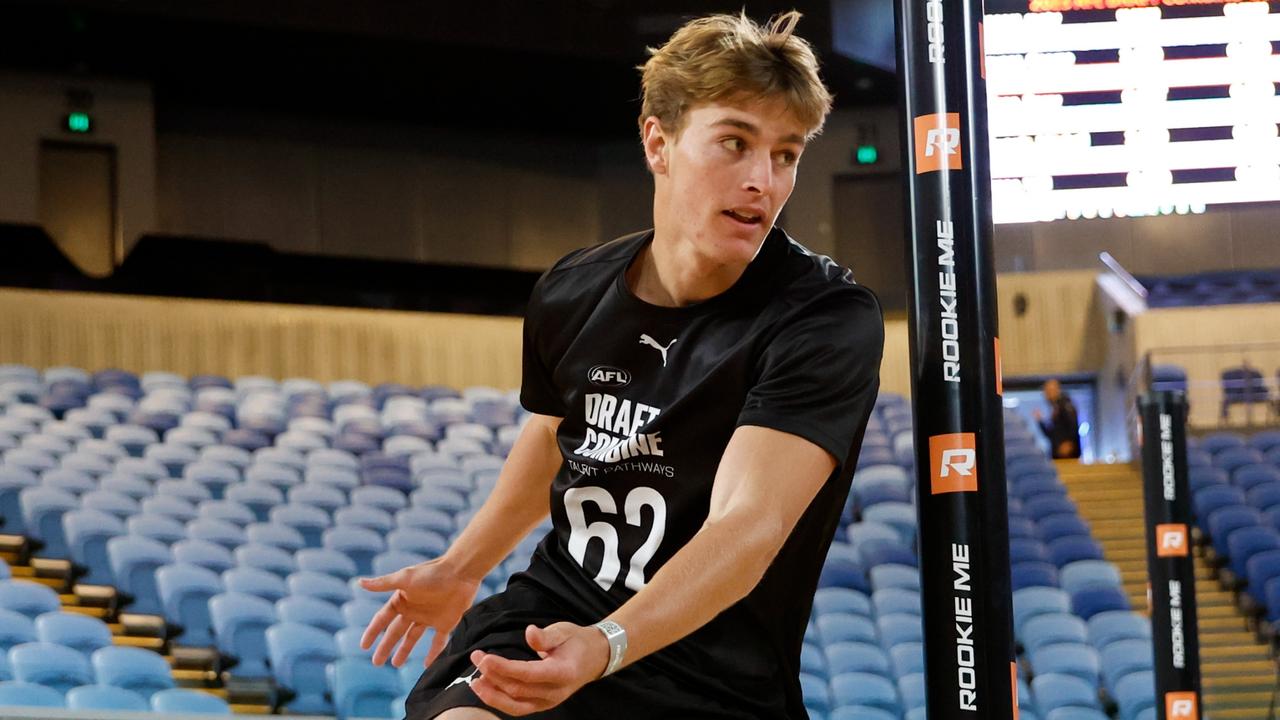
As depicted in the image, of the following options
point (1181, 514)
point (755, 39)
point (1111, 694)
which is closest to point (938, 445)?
point (755, 39)

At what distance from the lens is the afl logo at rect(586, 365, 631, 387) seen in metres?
2.13

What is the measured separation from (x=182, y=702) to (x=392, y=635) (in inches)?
173

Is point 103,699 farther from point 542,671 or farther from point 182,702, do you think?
point 542,671

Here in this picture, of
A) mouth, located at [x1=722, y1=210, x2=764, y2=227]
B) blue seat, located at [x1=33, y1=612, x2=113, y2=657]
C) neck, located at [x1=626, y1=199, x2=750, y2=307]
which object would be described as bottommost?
blue seat, located at [x1=33, y1=612, x2=113, y2=657]

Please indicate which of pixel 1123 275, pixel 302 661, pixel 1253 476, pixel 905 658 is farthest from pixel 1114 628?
pixel 1123 275

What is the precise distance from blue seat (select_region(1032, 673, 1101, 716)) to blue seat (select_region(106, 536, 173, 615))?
458cm

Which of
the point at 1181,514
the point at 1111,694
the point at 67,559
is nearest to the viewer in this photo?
the point at 1181,514

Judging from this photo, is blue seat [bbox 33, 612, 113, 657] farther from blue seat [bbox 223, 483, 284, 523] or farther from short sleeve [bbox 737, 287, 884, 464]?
short sleeve [bbox 737, 287, 884, 464]

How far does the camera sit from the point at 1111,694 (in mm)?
8117

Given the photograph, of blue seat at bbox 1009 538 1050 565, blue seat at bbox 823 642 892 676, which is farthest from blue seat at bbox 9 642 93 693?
blue seat at bbox 1009 538 1050 565

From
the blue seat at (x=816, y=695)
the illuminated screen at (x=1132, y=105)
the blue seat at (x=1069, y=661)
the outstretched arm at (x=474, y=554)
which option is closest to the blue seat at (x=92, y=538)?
the blue seat at (x=816, y=695)

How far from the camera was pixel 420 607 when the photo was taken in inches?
91.4

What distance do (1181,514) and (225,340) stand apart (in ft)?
35.6

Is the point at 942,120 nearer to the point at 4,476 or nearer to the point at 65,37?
the point at 4,476
